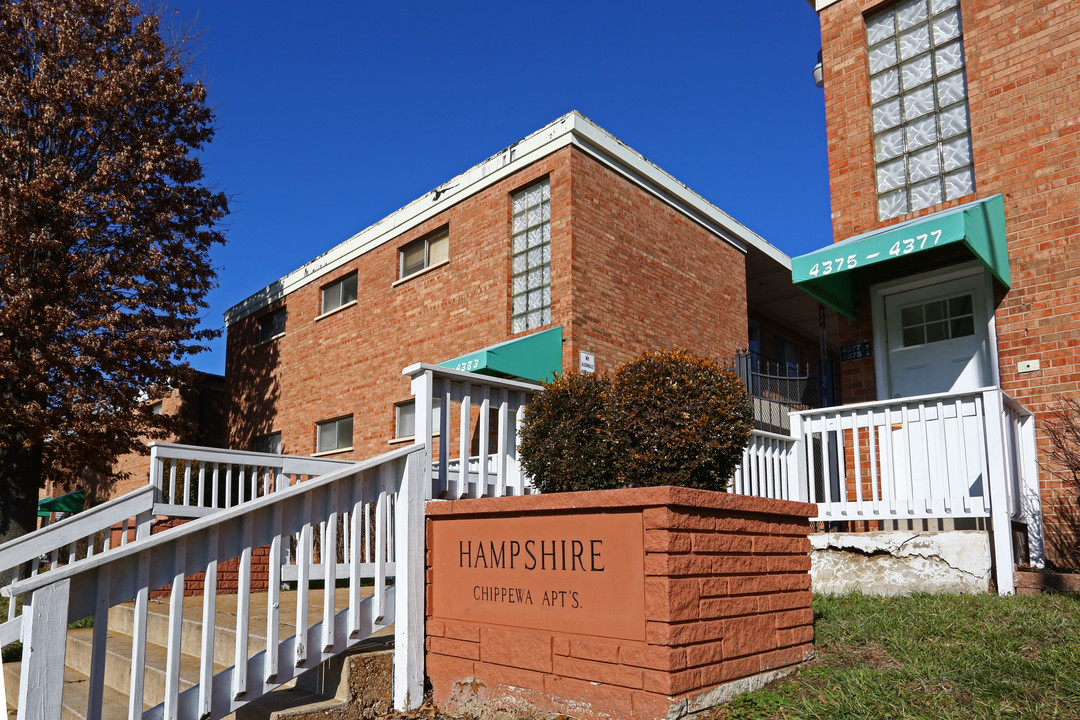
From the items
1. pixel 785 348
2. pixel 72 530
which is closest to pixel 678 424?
pixel 72 530

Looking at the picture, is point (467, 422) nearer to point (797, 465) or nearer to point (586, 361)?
point (797, 465)

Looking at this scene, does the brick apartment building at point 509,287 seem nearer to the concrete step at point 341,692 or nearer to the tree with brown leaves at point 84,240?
the tree with brown leaves at point 84,240

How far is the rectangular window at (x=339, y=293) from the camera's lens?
16156 mm

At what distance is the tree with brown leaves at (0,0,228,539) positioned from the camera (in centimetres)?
1302

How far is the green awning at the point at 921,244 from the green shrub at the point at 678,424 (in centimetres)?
382

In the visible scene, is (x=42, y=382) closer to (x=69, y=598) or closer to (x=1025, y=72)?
(x=69, y=598)

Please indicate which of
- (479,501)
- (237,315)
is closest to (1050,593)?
(479,501)

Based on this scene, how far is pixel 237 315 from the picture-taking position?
65.0 ft

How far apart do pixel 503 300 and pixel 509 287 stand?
0.23 m

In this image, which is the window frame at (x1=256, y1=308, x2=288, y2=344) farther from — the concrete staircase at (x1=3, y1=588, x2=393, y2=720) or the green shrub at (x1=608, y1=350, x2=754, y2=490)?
the green shrub at (x1=608, y1=350, x2=754, y2=490)

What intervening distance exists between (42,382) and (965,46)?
13819mm

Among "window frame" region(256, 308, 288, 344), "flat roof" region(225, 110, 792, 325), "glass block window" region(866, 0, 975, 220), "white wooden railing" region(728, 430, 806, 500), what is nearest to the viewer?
"white wooden railing" region(728, 430, 806, 500)

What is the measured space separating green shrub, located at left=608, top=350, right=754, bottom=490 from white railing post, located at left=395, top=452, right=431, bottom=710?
1.23m

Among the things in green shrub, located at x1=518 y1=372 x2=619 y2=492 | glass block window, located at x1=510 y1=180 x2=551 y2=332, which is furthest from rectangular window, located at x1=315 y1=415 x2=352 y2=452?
green shrub, located at x1=518 y1=372 x2=619 y2=492
